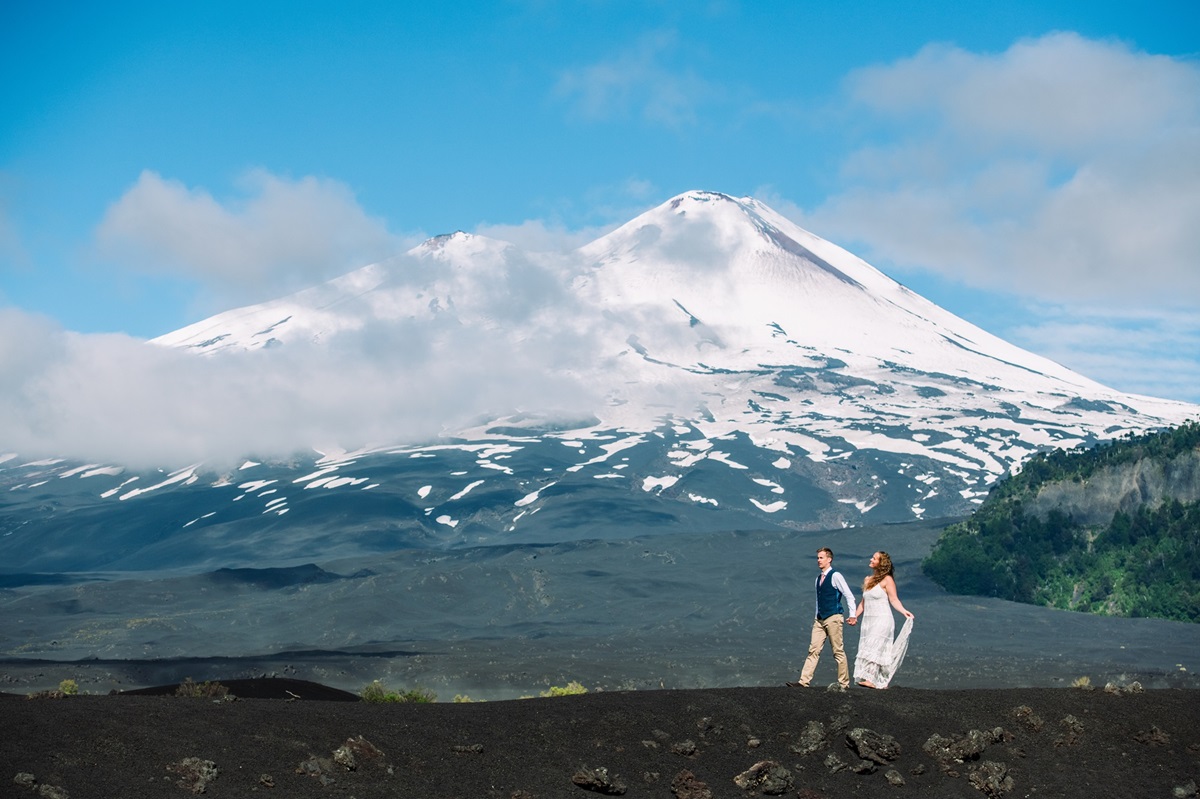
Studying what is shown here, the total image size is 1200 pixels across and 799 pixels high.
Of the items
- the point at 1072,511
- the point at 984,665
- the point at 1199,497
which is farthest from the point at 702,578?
the point at 984,665

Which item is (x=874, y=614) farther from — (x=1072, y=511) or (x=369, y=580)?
(x=369, y=580)

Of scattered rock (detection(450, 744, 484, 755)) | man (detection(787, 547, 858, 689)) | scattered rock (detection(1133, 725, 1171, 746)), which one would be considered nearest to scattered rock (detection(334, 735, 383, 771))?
scattered rock (detection(450, 744, 484, 755))

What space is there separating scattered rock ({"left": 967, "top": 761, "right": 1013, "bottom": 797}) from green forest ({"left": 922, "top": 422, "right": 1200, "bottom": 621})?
82811 millimetres

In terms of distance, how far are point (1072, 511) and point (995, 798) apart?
314ft

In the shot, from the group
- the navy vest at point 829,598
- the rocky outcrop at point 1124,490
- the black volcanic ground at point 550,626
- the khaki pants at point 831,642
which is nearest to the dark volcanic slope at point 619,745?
the khaki pants at point 831,642

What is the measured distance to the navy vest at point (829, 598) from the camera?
2255cm

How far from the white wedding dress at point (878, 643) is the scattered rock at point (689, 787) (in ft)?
16.2

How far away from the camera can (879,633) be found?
2222 cm

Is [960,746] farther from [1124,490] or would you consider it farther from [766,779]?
[1124,490]

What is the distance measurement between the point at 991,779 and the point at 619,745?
495 centimetres

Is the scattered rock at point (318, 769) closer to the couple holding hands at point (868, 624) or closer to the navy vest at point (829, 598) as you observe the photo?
the couple holding hands at point (868, 624)

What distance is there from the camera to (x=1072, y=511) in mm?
108438

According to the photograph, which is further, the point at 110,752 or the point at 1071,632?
the point at 1071,632

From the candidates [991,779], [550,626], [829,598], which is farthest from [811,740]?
[550,626]
